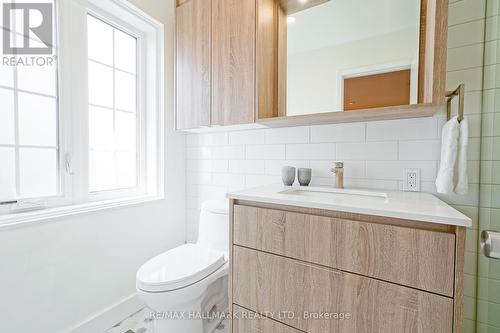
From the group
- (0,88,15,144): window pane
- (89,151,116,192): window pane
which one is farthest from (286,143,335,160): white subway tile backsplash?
(0,88,15,144): window pane

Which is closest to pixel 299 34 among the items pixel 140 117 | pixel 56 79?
pixel 140 117

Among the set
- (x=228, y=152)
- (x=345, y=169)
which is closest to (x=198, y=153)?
(x=228, y=152)

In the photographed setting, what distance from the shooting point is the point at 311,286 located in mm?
943

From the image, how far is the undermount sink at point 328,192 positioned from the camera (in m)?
1.18

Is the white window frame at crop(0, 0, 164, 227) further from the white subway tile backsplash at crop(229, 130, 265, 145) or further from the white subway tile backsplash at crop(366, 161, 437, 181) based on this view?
the white subway tile backsplash at crop(366, 161, 437, 181)

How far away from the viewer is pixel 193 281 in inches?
45.9

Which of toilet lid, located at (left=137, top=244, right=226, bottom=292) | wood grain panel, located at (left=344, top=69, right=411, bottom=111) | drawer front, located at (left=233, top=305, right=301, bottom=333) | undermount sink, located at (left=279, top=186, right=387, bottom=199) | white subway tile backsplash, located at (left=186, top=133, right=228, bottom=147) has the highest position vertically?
wood grain panel, located at (left=344, top=69, right=411, bottom=111)

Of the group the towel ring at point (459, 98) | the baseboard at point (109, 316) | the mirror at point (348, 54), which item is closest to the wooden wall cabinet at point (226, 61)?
the mirror at point (348, 54)

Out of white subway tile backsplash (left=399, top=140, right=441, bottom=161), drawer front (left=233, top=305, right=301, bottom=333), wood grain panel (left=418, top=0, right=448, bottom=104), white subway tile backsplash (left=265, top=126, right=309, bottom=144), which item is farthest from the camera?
white subway tile backsplash (left=265, top=126, right=309, bottom=144)

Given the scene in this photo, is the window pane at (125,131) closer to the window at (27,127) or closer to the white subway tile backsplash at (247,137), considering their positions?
the window at (27,127)

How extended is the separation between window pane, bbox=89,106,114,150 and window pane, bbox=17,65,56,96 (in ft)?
0.78

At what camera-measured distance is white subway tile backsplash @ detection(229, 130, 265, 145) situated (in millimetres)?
1675

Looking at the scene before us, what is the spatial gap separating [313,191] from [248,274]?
0.57m

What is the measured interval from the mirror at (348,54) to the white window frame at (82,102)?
102 cm
